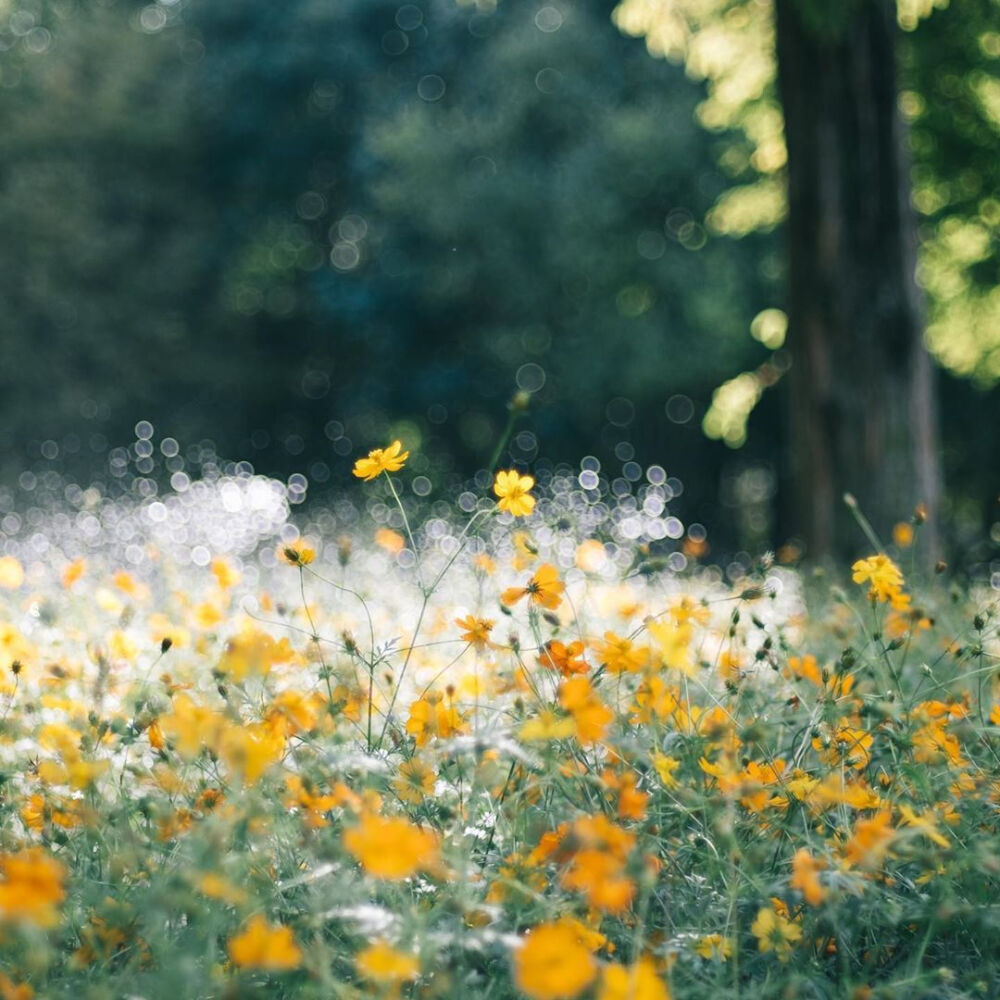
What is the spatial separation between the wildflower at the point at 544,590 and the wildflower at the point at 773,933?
57 centimetres

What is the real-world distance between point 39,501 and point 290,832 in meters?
8.93

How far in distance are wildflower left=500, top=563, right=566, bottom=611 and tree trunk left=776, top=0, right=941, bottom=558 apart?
4.22 metres

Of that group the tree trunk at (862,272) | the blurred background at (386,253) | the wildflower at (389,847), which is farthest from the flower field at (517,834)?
the blurred background at (386,253)

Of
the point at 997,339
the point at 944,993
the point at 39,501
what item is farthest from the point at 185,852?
the point at 39,501

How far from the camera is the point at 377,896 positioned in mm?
1892

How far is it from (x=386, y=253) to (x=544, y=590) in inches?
619

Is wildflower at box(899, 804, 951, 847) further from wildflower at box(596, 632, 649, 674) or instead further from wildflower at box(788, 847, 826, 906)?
wildflower at box(596, 632, 649, 674)

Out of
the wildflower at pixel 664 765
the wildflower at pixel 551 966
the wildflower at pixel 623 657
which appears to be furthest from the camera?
the wildflower at pixel 623 657

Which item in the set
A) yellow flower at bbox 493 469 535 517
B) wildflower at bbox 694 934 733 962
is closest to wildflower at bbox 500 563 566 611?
yellow flower at bbox 493 469 535 517

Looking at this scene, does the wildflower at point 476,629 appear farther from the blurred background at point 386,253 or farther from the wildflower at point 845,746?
the blurred background at point 386,253

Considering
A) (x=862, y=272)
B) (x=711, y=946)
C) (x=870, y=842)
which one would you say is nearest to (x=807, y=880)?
(x=870, y=842)

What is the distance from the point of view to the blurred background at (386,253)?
15.4 meters

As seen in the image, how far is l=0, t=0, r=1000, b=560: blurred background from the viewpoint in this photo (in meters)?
15.4

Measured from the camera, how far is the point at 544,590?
2.06 m
